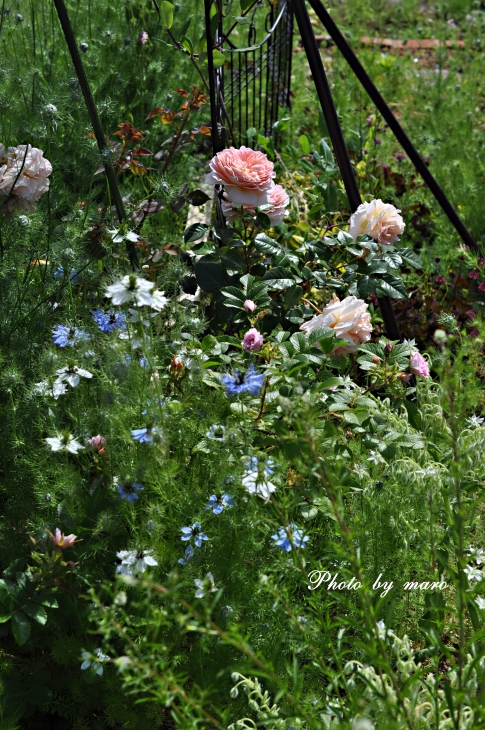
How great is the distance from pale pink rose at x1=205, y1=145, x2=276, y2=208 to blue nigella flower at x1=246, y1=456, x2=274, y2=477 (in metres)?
0.80

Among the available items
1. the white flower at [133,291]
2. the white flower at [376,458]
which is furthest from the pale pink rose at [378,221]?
the white flower at [133,291]

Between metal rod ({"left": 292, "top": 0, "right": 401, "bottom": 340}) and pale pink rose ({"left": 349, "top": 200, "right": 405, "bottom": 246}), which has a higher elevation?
metal rod ({"left": 292, "top": 0, "right": 401, "bottom": 340})

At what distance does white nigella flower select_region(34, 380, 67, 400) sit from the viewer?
1555 mm

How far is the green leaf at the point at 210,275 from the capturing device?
2.12 m

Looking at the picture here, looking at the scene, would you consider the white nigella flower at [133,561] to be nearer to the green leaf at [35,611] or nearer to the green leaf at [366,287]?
the green leaf at [35,611]

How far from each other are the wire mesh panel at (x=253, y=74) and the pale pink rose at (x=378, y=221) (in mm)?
457

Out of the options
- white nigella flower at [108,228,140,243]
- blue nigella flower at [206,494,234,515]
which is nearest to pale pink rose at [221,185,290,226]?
white nigella flower at [108,228,140,243]

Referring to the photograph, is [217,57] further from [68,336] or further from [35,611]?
[35,611]

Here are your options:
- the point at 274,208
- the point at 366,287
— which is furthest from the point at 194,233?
the point at 366,287

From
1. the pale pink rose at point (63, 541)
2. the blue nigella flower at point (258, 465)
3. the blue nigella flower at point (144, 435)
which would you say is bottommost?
the pale pink rose at point (63, 541)

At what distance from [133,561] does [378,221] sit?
3.94ft

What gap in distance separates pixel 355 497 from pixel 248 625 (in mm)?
441

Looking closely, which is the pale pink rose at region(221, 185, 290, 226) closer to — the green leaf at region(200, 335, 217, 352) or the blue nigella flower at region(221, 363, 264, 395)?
the green leaf at region(200, 335, 217, 352)

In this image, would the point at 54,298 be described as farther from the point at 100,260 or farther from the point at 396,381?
the point at 396,381
